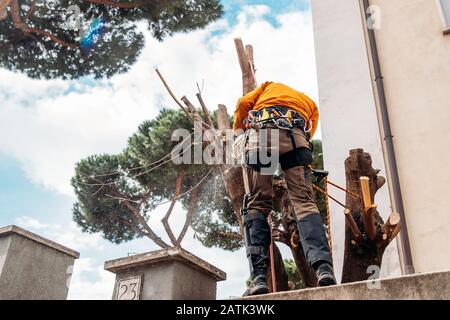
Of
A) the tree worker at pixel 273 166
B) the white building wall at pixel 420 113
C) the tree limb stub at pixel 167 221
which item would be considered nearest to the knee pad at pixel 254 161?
the tree worker at pixel 273 166

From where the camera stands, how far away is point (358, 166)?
4.16 meters

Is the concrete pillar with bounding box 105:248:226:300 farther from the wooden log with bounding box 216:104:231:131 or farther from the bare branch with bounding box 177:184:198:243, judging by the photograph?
the bare branch with bounding box 177:184:198:243

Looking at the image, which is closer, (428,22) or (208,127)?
(428,22)

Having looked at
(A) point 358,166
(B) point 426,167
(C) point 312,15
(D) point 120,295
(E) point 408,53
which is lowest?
(D) point 120,295

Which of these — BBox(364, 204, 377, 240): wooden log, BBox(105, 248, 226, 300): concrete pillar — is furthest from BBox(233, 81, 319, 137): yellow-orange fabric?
BBox(105, 248, 226, 300): concrete pillar

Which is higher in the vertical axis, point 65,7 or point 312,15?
point 65,7

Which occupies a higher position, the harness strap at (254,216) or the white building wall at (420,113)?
the white building wall at (420,113)

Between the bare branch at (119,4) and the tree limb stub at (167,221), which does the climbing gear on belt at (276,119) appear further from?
the tree limb stub at (167,221)

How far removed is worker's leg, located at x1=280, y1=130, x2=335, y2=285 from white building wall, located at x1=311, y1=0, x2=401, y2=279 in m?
2.56

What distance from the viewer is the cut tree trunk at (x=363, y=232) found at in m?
3.76

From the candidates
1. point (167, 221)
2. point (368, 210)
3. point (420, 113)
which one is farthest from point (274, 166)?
point (167, 221)

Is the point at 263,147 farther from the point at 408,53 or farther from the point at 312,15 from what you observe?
the point at 312,15

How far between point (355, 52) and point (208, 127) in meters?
2.85
